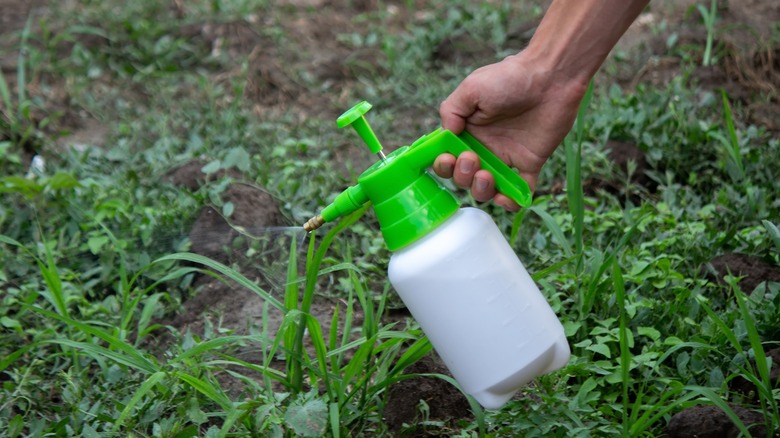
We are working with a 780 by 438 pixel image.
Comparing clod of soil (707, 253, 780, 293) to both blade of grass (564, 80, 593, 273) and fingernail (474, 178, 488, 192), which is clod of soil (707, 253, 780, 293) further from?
fingernail (474, 178, 488, 192)

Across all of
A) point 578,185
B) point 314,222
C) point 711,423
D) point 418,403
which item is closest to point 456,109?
point 314,222

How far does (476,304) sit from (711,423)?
0.61 m

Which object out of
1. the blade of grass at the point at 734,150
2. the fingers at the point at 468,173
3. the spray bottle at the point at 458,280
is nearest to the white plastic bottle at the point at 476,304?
the spray bottle at the point at 458,280

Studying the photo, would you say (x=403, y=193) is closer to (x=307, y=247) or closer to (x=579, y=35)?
(x=579, y=35)

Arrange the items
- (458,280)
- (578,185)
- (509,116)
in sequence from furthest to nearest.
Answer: (578,185) < (509,116) < (458,280)

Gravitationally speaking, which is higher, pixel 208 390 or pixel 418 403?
pixel 208 390

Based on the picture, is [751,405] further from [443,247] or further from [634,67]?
[634,67]

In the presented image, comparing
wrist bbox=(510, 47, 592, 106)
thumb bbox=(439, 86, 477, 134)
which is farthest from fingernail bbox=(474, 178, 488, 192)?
wrist bbox=(510, 47, 592, 106)

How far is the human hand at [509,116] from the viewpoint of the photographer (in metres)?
1.88

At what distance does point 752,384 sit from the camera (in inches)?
83.8

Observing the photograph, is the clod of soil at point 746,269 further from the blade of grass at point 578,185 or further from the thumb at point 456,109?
the thumb at point 456,109

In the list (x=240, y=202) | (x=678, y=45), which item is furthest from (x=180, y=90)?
(x=678, y=45)

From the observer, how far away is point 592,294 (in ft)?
7.36

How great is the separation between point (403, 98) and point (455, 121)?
174 cm
